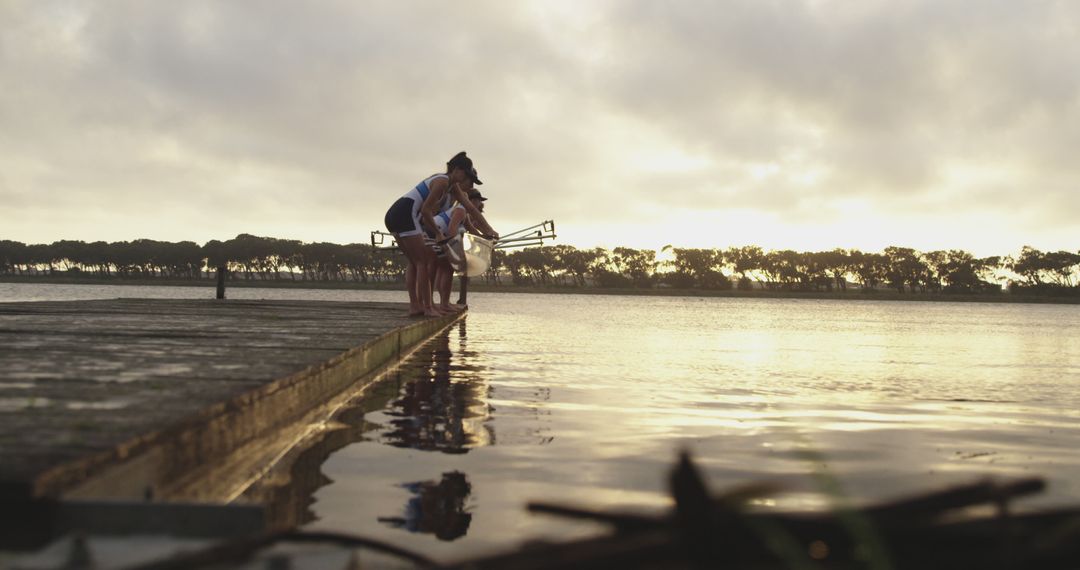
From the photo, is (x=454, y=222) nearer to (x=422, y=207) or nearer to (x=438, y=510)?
(x=422, y=207)

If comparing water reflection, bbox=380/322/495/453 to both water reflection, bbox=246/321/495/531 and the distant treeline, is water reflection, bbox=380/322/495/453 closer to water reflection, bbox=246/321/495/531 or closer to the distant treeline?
water reflection, bbox=246/321/495/531

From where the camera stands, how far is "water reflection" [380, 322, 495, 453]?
523cm

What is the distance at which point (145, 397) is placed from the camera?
351 cm

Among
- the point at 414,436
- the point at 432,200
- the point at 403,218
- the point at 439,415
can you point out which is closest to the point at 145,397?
the point at 414,436

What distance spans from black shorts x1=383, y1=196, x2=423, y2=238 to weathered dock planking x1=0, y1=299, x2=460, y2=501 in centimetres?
395

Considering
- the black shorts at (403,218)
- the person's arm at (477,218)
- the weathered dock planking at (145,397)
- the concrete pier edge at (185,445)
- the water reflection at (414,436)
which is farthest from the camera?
the person's arm at (477,218)

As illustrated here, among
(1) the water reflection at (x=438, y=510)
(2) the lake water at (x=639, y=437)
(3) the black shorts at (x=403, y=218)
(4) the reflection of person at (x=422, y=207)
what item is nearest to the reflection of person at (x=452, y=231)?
(4) the reflection of person at (x=422, y=207)

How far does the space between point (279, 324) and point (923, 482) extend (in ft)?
25.4

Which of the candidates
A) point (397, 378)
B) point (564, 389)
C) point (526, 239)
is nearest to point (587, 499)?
point (564, 389)

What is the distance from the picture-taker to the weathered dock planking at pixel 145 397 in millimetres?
2385

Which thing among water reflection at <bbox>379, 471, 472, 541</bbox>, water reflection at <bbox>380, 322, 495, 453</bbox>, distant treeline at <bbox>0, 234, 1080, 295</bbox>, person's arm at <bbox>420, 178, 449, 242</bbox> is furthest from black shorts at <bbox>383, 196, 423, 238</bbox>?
distant treeline at <bbox>0, 234, 1080, 295</bbox>

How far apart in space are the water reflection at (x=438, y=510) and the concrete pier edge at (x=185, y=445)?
2.74 feet

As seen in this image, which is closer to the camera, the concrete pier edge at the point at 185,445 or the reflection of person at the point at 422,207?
the concrete pier edge at the point at 185,445

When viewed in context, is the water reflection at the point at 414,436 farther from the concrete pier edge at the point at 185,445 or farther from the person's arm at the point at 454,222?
the person's arm at the point at 454,222
